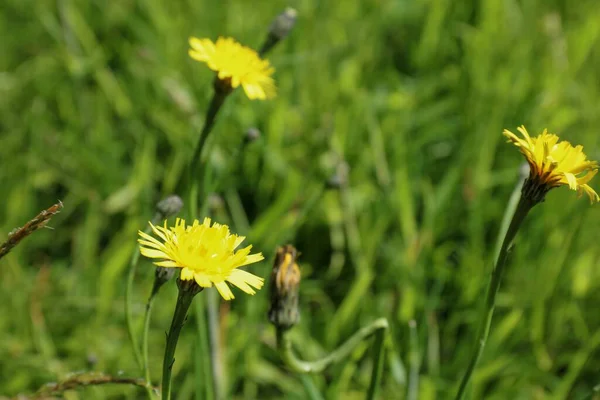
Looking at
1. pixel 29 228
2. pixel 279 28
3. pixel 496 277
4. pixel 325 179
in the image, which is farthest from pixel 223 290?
pixel 325 179

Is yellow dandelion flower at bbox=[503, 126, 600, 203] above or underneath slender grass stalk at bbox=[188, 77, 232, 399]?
underneath

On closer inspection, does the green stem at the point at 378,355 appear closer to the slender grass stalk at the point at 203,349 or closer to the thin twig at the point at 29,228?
the slender grass stalk at the point at 203,349

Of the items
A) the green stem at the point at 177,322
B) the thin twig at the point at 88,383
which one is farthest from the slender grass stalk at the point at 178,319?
the thin twig at the point at 88,383

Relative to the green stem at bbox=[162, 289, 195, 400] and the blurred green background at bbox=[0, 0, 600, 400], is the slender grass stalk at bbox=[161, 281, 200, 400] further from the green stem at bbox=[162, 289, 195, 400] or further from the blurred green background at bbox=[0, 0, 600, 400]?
the blurred green background at bbox=[0, 0, 600, 400]

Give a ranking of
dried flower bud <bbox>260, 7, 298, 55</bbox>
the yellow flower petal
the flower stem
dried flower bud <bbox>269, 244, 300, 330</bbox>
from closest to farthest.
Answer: the yellow flower petal < the flower stem < dried flower bud <bbox>269, 244, 300, 330</bbox> < dried flower bud <bbox>260, 7, 298, 55</bbox>

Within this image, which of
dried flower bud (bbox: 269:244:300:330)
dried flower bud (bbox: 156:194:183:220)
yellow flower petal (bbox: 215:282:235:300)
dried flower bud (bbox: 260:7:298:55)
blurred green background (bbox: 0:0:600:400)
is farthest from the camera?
blurred green background (bbox: 0:0:600:400)

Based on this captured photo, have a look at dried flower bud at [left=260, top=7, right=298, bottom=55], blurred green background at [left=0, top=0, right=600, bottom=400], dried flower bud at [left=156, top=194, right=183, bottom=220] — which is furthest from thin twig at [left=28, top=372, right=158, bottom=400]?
dried flower bud at [left=260, top=7, right=298, bottom=55]

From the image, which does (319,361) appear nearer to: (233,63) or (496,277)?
(496,277)
